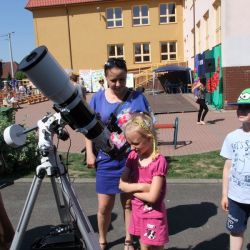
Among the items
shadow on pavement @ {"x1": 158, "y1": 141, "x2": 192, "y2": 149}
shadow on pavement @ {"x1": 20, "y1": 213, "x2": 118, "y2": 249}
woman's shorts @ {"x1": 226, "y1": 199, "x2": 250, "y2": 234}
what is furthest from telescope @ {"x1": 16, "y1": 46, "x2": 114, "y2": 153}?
shadow on pavement @ {"x1": 158, "y1": 141, "x2": 192, "y2": 149}

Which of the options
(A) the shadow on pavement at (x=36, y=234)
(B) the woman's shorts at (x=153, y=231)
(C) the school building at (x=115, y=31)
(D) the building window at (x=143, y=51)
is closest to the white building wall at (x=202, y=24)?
(C) the school building at (x=115, y=31)

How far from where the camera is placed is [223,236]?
422cm

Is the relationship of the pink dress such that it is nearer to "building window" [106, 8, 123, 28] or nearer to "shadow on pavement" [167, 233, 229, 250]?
"shadow on pavement" [167, 233, 229, 250]

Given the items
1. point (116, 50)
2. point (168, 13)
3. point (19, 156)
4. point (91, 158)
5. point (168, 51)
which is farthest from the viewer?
point (116, 50)

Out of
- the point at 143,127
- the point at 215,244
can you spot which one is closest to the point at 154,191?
the point at 143,127

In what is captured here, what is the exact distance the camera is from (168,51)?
36125mm

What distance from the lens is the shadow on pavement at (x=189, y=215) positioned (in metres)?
4.52

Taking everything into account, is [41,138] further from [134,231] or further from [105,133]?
[134,231]

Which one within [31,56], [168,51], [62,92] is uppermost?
[168,51]

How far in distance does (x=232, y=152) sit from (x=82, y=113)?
1379 mm

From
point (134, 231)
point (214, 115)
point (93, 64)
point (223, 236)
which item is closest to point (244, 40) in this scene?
point (214, 115)

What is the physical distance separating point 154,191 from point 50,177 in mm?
722

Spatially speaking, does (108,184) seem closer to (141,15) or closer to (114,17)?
(141,15)

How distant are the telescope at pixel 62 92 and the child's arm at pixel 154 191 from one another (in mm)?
412
